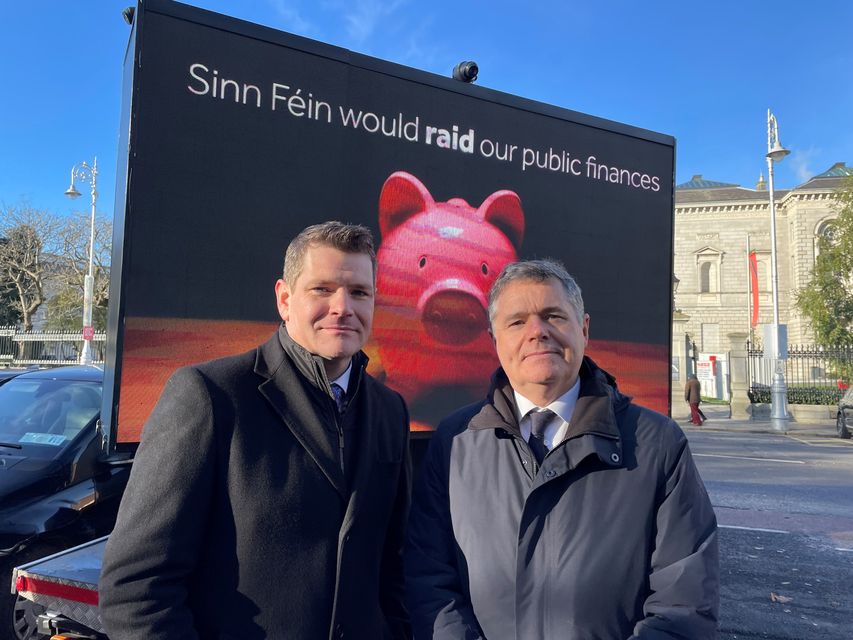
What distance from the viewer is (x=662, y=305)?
4691 mm

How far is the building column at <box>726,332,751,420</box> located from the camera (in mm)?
23391

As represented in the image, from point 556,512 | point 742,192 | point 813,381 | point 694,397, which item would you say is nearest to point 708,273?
point 742,192

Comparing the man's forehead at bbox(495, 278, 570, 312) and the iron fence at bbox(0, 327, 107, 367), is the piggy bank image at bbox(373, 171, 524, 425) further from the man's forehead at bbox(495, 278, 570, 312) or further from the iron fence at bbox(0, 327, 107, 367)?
the iron fence at bbox(0, 327, 107, 367)

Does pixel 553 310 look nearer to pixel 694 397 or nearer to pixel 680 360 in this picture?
pixel 694 397

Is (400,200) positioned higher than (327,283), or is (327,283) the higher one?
(400,200)

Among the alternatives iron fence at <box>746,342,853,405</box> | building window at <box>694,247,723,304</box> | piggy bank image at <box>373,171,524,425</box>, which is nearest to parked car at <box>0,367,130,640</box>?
piggy bank image at <box>373,171,524,425</box>

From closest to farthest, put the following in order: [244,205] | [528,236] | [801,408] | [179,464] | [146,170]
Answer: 1. [179,464]
2. [146,170]
3. [244,205]
4. [528,236]
5. [801,408]

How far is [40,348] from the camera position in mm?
29312

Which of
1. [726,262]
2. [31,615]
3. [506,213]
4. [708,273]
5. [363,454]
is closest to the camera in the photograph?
[363,454]

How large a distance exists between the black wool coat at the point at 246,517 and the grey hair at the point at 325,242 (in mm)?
261

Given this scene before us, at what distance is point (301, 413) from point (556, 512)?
2.60 feet

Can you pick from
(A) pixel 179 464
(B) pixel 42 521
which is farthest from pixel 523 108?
(B) pixel 42 521

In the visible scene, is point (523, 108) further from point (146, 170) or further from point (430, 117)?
point (146, 170)

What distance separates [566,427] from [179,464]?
44.8 inches
